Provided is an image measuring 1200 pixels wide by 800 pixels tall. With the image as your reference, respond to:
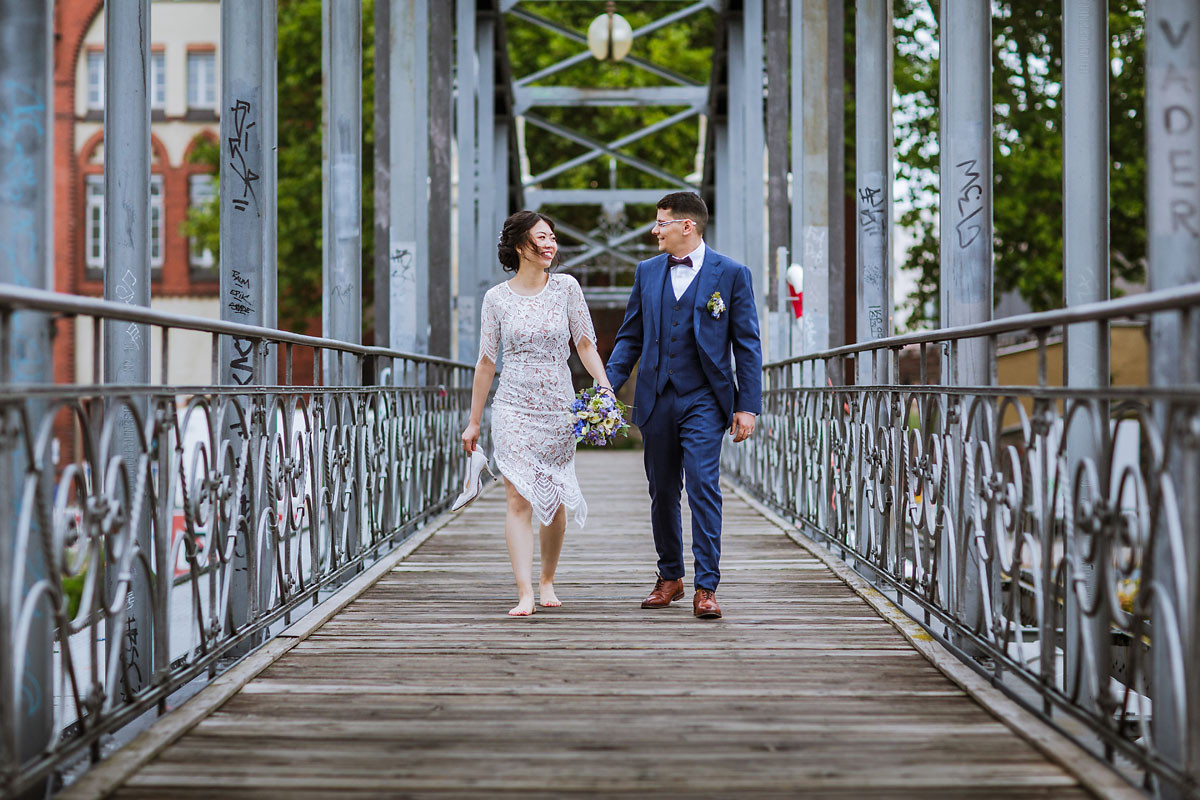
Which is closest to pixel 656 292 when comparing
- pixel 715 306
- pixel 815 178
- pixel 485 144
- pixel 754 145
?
pixel 715 306

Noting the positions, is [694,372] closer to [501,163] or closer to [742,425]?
[742,425]

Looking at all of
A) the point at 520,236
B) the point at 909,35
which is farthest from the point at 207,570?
the point at 909,35

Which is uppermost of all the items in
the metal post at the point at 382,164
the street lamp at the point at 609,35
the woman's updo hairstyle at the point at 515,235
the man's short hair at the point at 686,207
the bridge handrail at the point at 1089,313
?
the street lamp at the point at 609,35

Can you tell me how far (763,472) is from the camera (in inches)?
420

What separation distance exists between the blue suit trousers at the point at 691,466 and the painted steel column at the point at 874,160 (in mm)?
3437

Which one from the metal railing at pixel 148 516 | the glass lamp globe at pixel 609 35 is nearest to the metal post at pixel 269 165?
the metal railing at pixel 148 516

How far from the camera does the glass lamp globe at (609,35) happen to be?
1614cm

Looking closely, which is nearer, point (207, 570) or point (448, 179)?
point (207, 570)

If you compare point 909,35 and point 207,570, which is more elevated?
point 909,35

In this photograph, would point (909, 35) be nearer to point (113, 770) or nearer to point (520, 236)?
point (520, 236)

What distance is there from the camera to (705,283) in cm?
508

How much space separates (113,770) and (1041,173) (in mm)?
16560

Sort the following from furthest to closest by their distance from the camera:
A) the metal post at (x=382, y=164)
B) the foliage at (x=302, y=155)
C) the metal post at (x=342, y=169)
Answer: the foliage at (x=302, y=155) → the metal post at (x=382, y=164) → the metal post at (x=342, y=169)

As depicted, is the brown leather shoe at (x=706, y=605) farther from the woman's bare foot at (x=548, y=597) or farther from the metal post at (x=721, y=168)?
the metal post at (x=721, y=168)
